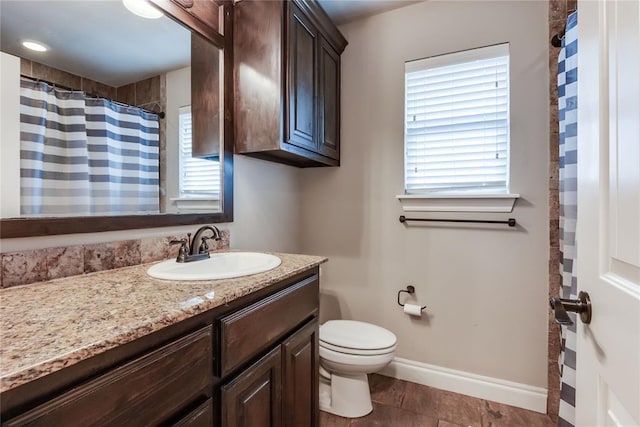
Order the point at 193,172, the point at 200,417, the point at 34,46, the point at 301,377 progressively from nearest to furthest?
the point at 200,417, the point at 34,46, the point at 301,377, the point at 193,172

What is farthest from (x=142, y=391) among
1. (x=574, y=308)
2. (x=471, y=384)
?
(x=471, y=384)

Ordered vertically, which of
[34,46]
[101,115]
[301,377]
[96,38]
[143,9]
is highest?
[143,9]

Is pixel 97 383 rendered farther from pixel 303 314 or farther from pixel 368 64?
pixel 368 64

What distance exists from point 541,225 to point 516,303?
475 mm

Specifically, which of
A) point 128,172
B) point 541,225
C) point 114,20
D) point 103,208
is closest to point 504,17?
point 541,225

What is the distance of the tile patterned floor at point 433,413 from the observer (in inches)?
64.1

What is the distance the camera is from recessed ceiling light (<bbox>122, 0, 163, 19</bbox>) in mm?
1208

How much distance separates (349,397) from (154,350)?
1.37m

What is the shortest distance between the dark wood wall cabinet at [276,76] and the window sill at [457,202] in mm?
727

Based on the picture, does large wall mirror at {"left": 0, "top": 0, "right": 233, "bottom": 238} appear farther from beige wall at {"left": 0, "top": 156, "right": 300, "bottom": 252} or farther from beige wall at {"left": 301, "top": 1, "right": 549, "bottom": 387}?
beige wall at {"left": 301, "top": 1, "right": 549, "bottom": 387}

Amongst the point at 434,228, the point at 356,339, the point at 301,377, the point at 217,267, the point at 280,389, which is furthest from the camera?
the point at 434,228

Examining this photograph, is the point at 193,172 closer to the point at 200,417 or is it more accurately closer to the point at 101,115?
the point at 101,115

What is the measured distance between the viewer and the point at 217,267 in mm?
1341

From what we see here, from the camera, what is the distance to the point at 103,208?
110cm
